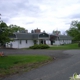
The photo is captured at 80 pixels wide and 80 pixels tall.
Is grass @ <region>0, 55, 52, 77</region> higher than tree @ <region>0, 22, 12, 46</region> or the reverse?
the reverse

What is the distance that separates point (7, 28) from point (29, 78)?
1131 centimetres

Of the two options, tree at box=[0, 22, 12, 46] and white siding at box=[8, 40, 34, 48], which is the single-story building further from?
tree at box=[0, 22, 12, 46]

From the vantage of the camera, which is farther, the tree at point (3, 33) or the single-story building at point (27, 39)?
the single-story building at point (27, 39)

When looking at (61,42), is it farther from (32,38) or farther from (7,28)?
(7,28)

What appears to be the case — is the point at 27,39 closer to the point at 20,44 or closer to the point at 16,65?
the point at 20,44

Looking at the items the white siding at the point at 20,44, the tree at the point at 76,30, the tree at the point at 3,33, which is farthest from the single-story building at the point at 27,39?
the tree at the point at 3,33

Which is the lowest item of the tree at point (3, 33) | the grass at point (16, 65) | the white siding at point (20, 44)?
the grass at point (16, 65)

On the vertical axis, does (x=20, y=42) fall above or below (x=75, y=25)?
below

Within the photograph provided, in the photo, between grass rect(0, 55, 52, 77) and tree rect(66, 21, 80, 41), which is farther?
tree rect(66, 21, 80, 41)

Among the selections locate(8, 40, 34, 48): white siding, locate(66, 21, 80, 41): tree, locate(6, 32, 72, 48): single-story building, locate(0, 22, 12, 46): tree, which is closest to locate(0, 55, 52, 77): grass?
locate(0, 22, 12, 46): tree

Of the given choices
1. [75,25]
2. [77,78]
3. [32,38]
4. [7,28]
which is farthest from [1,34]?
[75,25]

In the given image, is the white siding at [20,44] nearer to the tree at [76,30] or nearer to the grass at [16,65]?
the tree at [76,30]

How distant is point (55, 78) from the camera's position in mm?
9406

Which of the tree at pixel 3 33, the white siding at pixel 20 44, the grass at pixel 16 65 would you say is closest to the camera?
the grass at pixel 16 65
